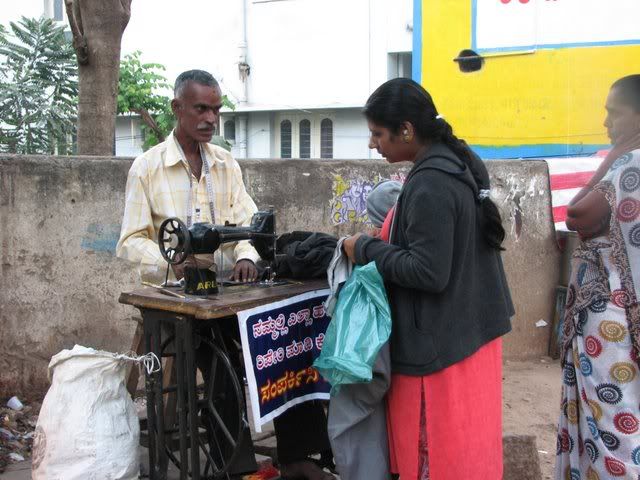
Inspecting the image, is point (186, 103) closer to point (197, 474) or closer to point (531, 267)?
point (197, 474)

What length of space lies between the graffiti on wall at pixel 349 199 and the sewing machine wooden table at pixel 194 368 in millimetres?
2468

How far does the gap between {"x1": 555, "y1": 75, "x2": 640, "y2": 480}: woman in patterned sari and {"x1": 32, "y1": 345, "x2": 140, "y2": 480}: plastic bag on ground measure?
185 cm

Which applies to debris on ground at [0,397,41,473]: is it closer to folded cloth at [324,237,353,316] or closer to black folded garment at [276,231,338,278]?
black folded garment at [276,231,338,278]

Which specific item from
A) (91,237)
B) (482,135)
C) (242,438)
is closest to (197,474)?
(242,438)

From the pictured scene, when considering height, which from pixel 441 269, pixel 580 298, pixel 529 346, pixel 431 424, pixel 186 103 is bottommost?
pixel 529 346

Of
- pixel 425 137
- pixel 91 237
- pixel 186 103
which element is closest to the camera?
pixel 425 137

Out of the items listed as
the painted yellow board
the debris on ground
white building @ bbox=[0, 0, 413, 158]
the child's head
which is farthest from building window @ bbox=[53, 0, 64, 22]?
the child's head

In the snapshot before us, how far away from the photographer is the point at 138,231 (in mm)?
2967

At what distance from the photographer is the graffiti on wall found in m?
5.37

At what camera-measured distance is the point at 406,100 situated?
2.28 meters

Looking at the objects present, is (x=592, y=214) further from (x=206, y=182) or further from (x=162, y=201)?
(x=162, y=201)

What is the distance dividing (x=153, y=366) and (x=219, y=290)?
39 centimetres

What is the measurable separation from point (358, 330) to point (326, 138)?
15842mm

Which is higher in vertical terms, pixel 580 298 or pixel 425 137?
pixel 425 137
